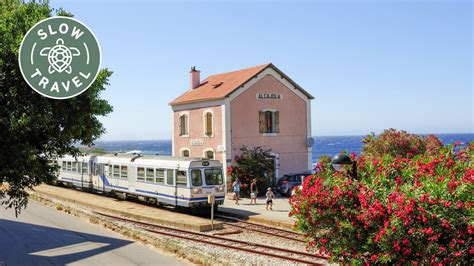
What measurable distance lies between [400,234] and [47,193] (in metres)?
27.8

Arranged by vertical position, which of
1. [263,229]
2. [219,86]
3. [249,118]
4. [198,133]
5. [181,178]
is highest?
[219,86]

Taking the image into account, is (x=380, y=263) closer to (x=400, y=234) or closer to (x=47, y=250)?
(x=400, y=234)

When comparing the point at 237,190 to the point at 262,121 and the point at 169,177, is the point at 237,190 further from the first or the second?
the point at 262,121

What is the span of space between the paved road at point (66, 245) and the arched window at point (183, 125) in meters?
14.8

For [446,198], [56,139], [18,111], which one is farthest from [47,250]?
[446,198]

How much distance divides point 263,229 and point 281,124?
13.8 metres

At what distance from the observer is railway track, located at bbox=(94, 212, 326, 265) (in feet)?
50.9

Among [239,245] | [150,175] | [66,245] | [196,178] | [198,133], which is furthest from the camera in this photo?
[198,133]

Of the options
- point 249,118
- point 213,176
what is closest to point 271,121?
point 249,118

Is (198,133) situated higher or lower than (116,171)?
higher

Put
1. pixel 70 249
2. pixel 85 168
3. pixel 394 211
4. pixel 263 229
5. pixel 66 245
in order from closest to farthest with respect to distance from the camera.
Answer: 1. pixel 394 211
2. pixel 70 249
3. pixel 66 245
4. pixel 263 229
5. pixel 85 168

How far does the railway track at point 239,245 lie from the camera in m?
15.5

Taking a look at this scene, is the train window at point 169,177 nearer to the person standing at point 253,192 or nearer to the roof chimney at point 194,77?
the person standing at point 253,192

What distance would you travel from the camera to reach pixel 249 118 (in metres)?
32.3
